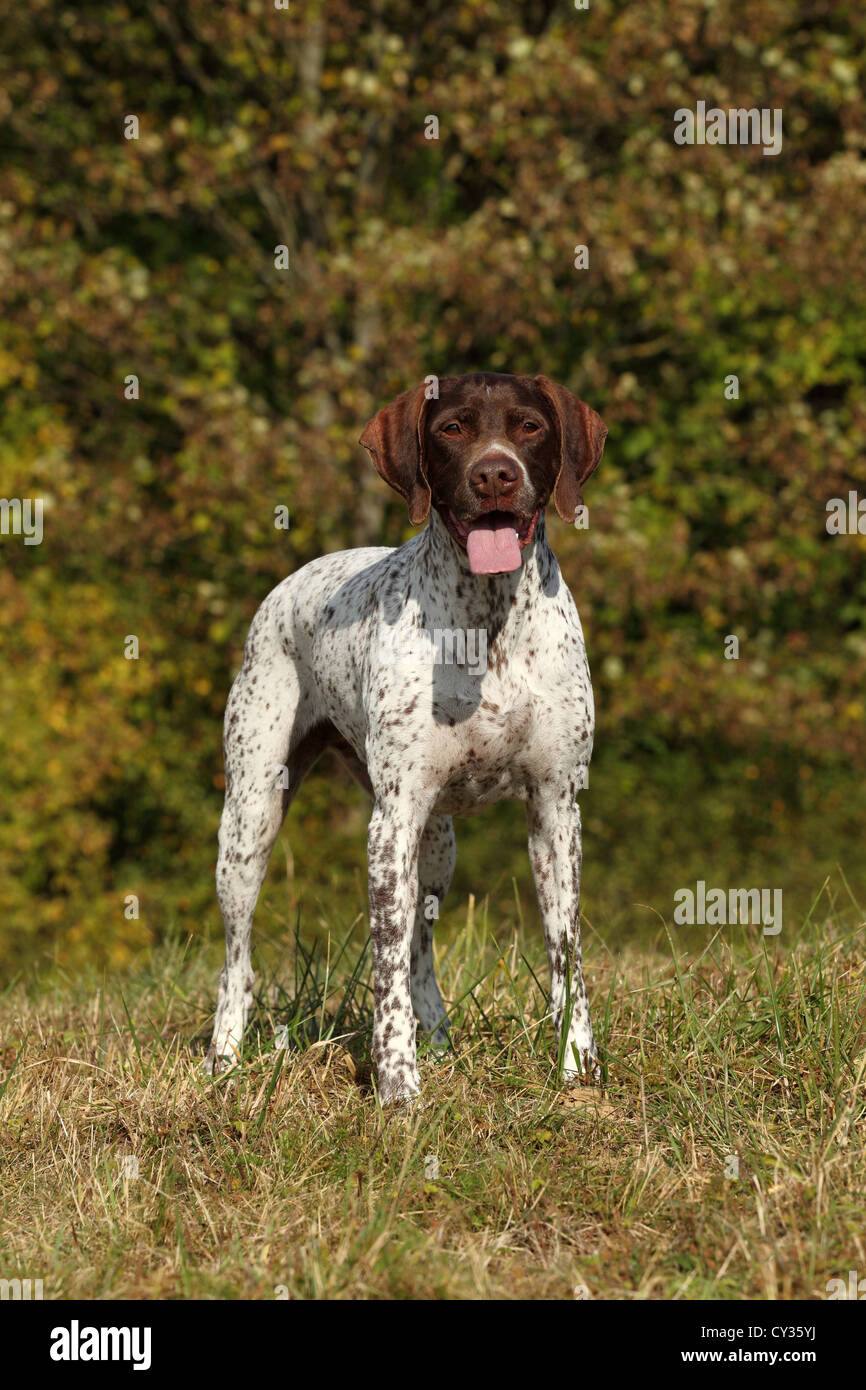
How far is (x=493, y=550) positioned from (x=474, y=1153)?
5.03 feet

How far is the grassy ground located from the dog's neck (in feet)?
3.92

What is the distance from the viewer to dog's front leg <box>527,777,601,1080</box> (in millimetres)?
4520

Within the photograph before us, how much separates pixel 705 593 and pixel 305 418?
2.96 meters

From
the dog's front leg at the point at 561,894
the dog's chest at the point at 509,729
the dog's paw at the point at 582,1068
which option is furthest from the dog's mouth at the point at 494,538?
the dog's paw at the point at 582,1068

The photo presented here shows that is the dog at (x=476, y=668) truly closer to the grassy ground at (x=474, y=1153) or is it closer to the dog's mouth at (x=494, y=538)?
the dog's mouth at (x=494, y=538)

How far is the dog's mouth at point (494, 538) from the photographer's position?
13.6 ft

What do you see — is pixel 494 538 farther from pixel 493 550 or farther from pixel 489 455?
pixel 489 455

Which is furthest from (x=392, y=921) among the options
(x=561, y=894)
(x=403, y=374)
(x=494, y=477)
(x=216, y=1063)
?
(x=403, y=374)

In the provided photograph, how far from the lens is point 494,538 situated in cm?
418

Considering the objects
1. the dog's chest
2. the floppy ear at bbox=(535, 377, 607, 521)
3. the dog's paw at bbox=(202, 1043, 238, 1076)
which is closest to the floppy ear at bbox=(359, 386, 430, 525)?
the floppy ear at bbox=(535, 377, 607, 521)

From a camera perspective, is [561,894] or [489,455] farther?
[561,894]

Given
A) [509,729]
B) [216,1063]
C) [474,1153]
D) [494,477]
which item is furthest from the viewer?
[216,1063]

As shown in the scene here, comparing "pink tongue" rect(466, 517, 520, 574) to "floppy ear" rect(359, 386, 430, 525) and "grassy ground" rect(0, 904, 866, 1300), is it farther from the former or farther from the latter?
"grassy ground" rect(0, 904, 866, 1300)

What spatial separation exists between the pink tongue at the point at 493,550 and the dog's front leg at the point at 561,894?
0.72 meters
